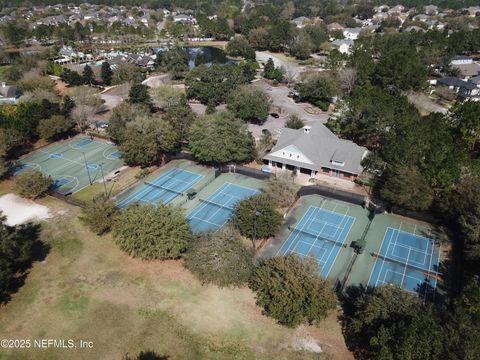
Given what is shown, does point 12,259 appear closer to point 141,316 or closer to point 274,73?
point 141,316

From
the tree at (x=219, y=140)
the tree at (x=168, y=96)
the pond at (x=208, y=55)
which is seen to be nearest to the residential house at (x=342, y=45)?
the pond at (x=208, y=55)

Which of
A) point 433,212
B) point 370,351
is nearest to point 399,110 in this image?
point 433,212

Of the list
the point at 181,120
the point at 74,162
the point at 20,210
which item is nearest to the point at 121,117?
the point at 74,162

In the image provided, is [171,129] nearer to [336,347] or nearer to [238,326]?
[238,326]

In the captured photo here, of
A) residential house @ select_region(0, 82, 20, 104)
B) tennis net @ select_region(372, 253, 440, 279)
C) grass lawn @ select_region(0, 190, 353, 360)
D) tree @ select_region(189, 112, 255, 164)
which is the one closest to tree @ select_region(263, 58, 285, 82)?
tree @ select_region(189, 112, 255, 164)

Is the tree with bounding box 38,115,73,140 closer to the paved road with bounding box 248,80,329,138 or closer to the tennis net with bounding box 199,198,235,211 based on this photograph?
the tennis net with bounding box 199,198,235,211

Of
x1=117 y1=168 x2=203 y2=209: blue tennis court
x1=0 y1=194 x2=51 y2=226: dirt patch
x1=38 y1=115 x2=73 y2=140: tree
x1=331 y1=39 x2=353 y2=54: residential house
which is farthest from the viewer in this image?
x1=331 y1=39 x2=353 y2=54: residential house

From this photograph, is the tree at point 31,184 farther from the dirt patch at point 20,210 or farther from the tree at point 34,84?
the tree at point 34,84
